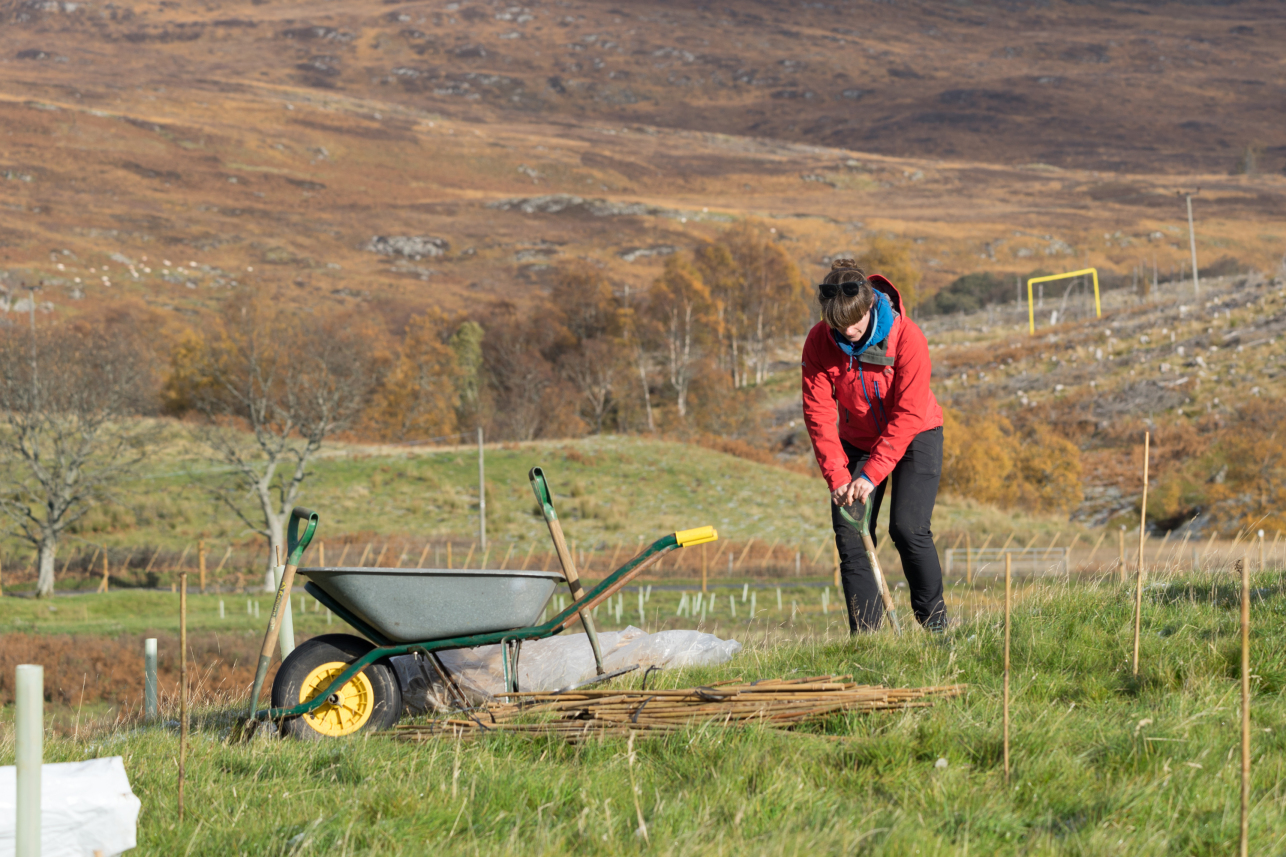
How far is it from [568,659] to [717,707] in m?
1.72

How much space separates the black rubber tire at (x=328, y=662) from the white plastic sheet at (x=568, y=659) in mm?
294

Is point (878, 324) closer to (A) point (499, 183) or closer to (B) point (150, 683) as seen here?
(B) point (150, 683)

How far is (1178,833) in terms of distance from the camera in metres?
2.40

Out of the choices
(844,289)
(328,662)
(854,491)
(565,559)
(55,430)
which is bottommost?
(55,430)

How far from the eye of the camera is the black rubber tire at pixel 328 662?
3.84 m

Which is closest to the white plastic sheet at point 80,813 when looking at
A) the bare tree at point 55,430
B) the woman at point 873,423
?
the woman at point 873,423

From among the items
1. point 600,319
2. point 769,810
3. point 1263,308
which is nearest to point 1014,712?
point 769,810

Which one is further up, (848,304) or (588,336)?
(588,336)

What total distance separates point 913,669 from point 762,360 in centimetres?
5939

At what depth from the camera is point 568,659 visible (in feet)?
15.8

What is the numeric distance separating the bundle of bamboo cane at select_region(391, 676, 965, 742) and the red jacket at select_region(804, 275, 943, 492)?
4.15 ft

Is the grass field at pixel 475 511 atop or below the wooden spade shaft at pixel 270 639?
below

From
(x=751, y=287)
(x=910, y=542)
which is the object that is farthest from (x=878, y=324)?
(x=751, y=287)

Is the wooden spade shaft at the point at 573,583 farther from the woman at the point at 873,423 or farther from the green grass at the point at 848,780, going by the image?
the woman at the point at 873,423
